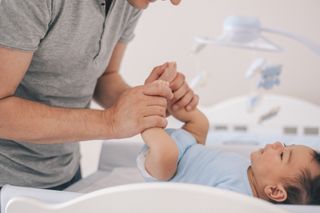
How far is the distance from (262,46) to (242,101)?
419 mm

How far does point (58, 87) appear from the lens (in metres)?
1.03

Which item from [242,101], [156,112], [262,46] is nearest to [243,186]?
[156,112]

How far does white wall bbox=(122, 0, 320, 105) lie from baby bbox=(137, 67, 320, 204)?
116 cm

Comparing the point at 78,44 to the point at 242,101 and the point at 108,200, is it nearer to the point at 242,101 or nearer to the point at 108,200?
the point at 108,200

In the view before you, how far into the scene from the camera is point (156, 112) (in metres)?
0.92

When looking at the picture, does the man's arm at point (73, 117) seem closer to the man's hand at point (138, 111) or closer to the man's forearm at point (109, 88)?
the man's hand at point (138, 111)

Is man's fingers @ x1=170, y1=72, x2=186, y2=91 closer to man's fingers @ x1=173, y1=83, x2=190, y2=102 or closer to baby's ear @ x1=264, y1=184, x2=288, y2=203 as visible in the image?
man's fingers @ x1=173, y1=83, x2=190, y2=102

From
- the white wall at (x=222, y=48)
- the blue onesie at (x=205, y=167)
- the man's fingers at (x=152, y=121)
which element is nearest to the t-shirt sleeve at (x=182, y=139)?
the blue onesie at (x=205, y=167)

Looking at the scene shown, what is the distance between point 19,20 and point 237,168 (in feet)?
1.76

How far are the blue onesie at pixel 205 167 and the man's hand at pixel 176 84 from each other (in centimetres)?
7

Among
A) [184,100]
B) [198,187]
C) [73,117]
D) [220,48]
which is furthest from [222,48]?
[198,187]

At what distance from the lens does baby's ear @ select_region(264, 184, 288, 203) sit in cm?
96

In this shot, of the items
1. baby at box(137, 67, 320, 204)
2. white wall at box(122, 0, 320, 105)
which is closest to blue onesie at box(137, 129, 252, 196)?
baby at box(137, 67, 320, 204)

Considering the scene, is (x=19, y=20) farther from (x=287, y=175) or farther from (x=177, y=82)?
(x=287, y=175)
